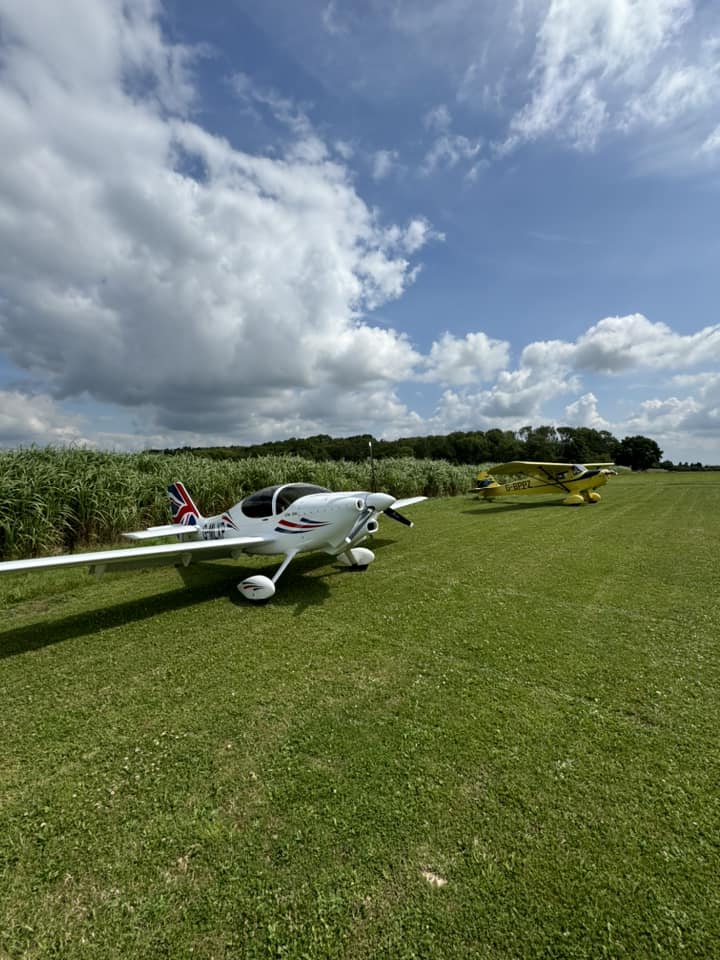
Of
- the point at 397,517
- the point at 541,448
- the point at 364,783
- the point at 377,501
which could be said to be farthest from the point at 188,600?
the point at 541,448

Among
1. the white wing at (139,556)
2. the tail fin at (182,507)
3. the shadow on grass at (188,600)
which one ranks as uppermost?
the tail fin at (182,507)

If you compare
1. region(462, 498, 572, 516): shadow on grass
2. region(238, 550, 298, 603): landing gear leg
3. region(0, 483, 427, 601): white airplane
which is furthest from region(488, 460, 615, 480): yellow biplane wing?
region(238, 550, 298, 603): landing gear leg

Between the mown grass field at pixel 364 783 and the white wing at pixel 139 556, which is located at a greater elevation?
the white wing at pixel 139 556

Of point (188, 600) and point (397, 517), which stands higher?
point (397, 517)

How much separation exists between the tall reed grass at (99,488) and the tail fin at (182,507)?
197cm

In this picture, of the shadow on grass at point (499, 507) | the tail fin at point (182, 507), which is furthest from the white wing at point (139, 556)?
the shadow on grass at point (499, 507)

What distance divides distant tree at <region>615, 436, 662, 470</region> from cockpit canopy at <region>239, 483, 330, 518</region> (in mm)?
118035

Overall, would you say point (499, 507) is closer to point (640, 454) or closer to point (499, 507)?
point (499, 507)

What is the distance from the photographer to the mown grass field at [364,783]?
1715mm

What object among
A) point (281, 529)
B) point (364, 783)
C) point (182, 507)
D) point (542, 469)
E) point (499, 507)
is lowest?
point (364, 783)

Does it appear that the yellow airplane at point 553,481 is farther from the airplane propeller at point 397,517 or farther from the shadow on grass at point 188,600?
the shadow on grass at point 188,600

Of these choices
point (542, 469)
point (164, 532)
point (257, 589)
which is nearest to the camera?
point (257, 589)

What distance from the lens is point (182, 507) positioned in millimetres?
8117

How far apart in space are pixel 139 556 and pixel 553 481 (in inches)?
734
